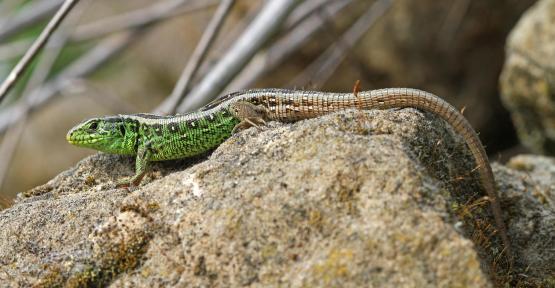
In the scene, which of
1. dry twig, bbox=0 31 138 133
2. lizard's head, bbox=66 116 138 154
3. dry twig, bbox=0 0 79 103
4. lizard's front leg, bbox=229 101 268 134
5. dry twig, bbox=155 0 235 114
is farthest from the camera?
dry twig, bbox=0 31 138 133

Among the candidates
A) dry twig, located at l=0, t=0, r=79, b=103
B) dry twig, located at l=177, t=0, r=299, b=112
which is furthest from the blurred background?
dry twig, located at l=0, t=0, r=79, b=103

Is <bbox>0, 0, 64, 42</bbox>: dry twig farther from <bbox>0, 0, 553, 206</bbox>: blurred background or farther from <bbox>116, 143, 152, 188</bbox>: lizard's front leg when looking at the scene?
<bbox>116, 143, 152, 188</bbox>: lizard's front leg

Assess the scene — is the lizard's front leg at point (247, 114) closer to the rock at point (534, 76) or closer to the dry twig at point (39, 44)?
the dry twig at point (39, 44)

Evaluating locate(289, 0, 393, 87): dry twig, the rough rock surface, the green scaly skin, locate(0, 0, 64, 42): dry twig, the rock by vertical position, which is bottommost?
the rough rock surface

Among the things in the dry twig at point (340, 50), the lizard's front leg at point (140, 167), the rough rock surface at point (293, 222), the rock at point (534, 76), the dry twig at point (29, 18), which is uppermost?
the dry twig at point (29, 18)

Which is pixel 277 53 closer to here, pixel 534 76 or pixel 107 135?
pixel 534 76

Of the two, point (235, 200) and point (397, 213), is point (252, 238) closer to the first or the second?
point (235, 200)

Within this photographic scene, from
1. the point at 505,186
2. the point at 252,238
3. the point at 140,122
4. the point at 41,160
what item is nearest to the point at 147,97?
the point at 41,160

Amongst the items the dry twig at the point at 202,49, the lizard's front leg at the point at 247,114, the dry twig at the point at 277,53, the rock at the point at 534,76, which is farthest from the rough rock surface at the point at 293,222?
the dry twig at the point at 277,53
